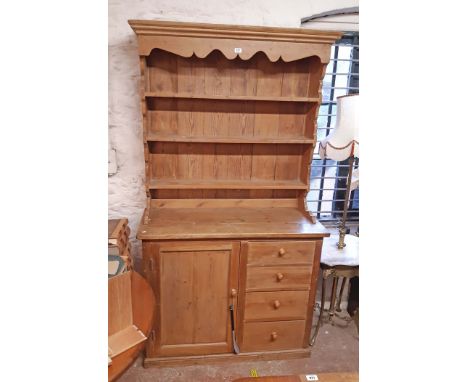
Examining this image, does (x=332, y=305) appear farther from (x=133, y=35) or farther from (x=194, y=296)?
(x=133, y=35)

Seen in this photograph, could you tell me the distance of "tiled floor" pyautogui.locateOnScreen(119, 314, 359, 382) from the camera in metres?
1.80

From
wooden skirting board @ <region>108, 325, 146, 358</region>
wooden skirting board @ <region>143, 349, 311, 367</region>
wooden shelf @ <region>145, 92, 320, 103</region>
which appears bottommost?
wooden skirting board @ <region>143, 349, 311, 367</region>

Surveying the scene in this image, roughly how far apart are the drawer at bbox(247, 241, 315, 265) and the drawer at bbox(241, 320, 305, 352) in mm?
407

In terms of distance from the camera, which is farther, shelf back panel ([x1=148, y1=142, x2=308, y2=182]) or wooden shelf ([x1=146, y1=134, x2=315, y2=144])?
shelf back panel ([x1=148, y1=142, x2=308, y2=182])

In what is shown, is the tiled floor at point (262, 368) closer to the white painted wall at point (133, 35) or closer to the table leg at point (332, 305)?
the table leg at point (332, 305)

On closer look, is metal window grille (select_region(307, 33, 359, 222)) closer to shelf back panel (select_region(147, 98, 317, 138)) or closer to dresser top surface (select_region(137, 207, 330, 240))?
shelf back panel (select_region(147, 98, 317, 138))

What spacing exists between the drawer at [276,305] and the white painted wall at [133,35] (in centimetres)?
98

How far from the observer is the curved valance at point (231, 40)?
1550mm

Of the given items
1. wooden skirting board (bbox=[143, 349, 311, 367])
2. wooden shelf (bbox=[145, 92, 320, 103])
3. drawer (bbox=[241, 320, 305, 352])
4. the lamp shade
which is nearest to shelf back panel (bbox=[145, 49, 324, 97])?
wooden shelf (bbox=[145, 92, 320, 103])

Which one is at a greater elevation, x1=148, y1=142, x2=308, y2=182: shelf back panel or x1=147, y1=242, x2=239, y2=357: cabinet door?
x1=148, y1=142, x2=308, y2=182: shelf back panel
